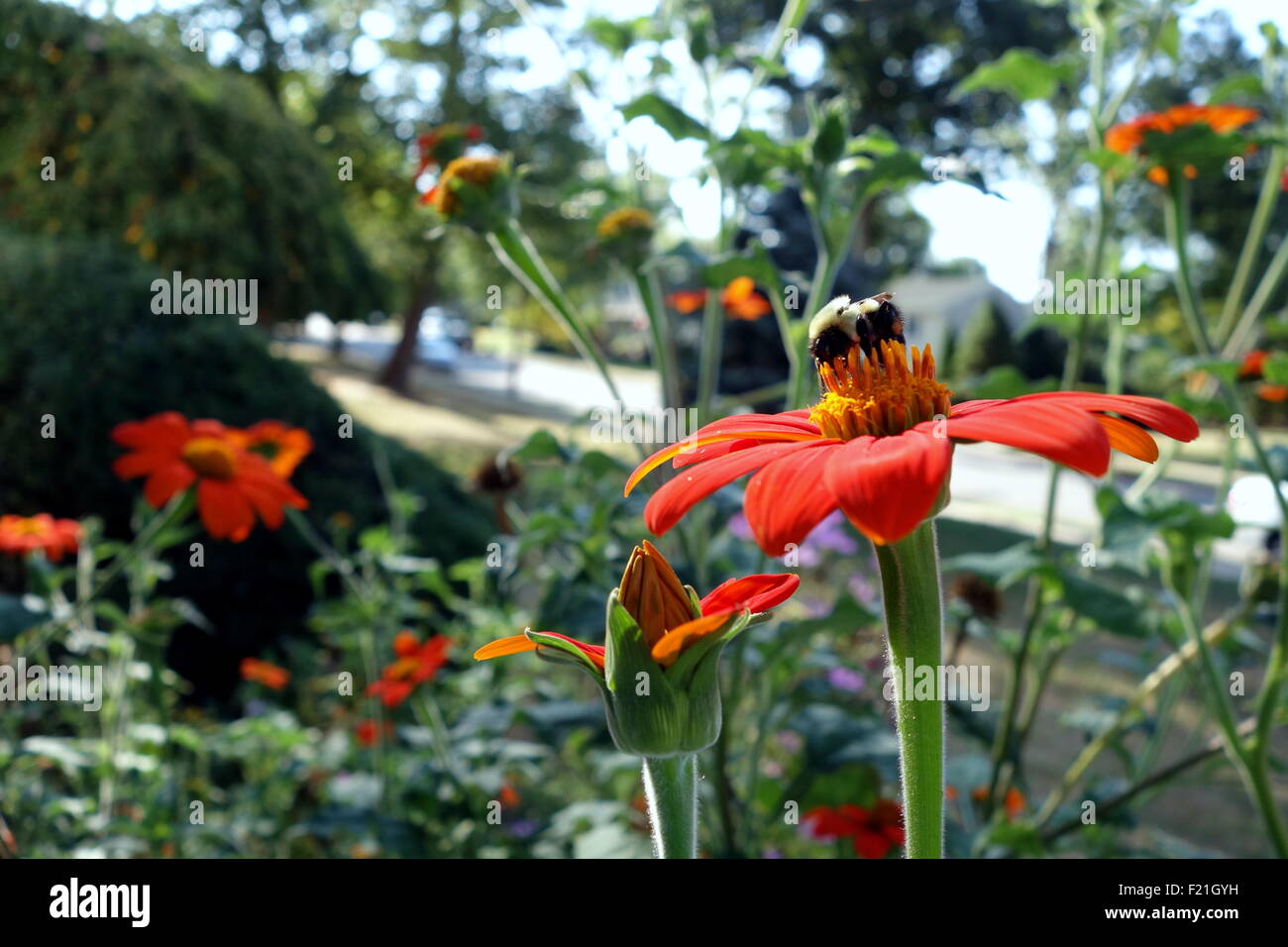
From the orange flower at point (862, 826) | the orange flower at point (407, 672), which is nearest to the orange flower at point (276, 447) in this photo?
the orange flower at point (407, 672)

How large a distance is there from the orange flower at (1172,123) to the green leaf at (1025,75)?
0.15m

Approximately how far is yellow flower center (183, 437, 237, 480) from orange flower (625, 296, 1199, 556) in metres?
1.38

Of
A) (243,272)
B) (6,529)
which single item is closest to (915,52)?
(243,272)

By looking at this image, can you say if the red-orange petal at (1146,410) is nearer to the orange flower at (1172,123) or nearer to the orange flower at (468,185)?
the orange flower at (468,185)

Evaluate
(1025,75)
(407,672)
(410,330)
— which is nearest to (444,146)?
(1025,75)

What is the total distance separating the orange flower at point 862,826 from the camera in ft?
5.90

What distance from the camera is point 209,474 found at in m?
1.81

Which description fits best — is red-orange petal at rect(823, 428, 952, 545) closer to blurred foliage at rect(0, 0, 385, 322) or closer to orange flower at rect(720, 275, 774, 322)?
orange flower at rect(720, 275, 774, 322)

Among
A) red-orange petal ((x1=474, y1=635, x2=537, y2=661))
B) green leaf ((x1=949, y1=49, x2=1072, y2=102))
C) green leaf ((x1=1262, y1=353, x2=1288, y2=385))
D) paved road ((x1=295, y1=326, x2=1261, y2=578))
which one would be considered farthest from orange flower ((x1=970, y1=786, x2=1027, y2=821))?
red-orange petal ((x1=474, y1=635, x2=537, y2=661))

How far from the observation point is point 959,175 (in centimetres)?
121

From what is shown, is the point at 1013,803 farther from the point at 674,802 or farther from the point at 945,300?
the point at 945,300

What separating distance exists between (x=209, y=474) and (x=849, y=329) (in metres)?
1.47

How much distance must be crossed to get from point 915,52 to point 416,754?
66.4 feet
